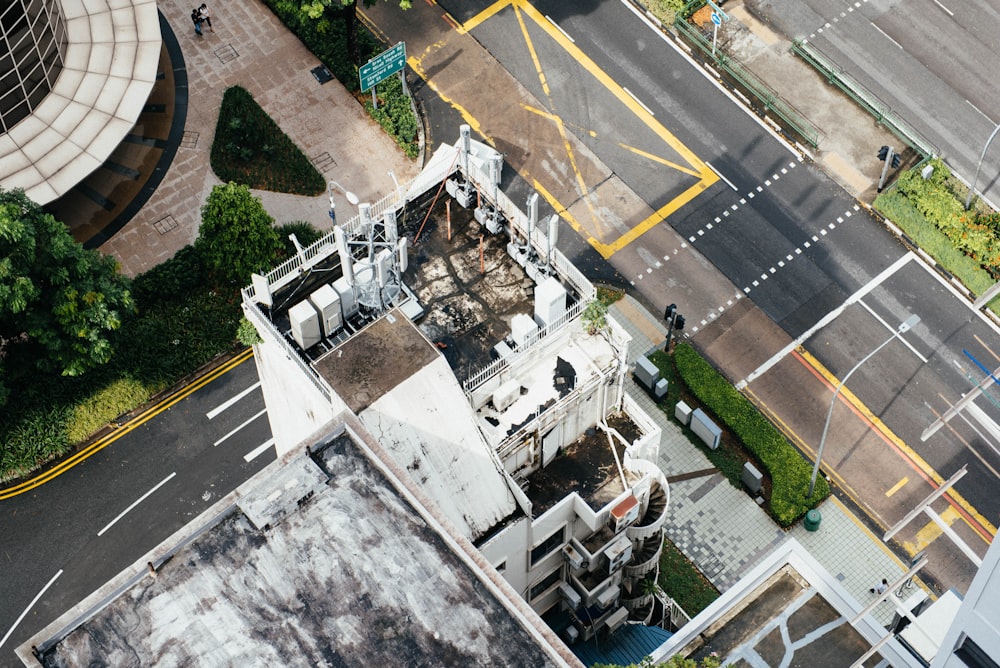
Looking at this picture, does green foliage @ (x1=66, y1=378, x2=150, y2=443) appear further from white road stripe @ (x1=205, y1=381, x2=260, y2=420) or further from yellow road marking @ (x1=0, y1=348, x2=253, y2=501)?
white road stripe @ (x1=205, y1=381, x2=260, y2=420)

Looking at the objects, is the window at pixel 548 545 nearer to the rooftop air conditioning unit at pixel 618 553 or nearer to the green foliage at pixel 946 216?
the rooftop air conditioning unit at pixel 618 553

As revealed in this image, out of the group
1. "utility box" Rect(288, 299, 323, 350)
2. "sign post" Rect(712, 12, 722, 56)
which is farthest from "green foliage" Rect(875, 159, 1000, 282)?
"utility box" Rect(288, 299, 323, 350)

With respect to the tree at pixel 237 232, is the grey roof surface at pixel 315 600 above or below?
below

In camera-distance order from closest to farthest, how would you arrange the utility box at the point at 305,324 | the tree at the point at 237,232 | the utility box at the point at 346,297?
1. the utility box at the point at 305,324
2. the utility box at the point at 346,297
3. the tree at the point at 237,232

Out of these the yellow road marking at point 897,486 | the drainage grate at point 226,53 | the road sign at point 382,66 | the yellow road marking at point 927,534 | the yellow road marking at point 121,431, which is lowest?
the yellow road marking at point 927,534

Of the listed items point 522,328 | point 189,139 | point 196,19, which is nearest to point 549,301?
point 522,328

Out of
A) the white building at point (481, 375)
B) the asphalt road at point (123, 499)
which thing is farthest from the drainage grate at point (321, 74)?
the white building at point (481, 375)

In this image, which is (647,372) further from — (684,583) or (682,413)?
(684,583)

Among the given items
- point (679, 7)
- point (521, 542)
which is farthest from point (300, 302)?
point (679, 7)
